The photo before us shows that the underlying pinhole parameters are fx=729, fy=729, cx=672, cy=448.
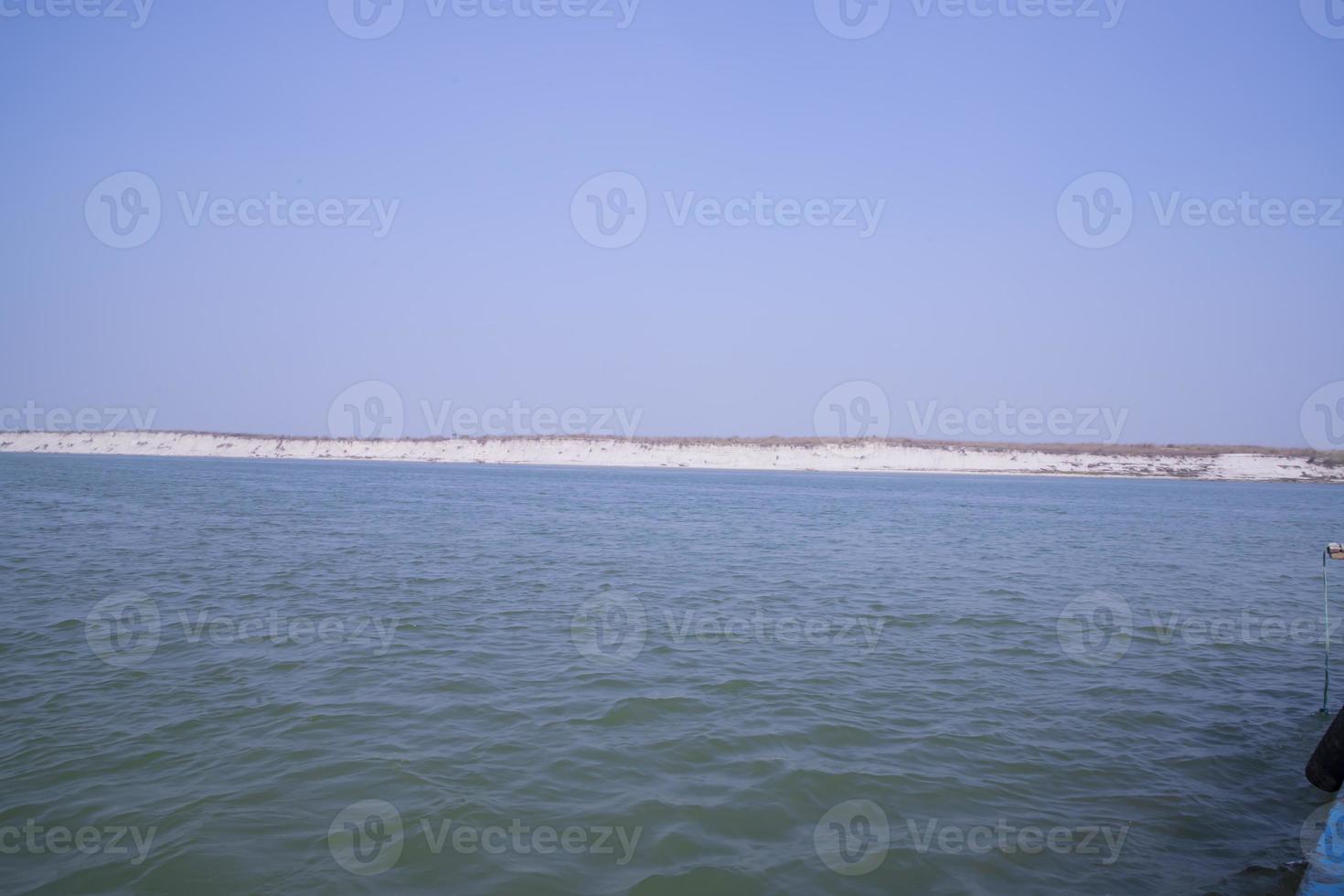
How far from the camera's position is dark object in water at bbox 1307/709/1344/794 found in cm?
572

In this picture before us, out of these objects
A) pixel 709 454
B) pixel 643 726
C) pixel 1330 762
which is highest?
pixel 709 454

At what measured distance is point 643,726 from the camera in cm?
732

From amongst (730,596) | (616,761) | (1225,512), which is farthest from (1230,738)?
(1225,512)

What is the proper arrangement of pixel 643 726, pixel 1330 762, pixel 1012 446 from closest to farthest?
pixel 1330 762 → pixel 643 726 → pixel 1012 446

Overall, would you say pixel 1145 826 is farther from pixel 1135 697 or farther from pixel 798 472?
pixel 798 472

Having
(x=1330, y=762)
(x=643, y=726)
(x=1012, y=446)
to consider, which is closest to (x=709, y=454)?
(x=1012, y=446)

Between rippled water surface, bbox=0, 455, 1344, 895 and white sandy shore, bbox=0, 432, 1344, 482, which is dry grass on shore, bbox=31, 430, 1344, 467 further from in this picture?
rippled water surface, bbox=0, 455, 1344, 895

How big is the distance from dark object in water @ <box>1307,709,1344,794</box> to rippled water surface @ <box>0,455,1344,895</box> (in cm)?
37

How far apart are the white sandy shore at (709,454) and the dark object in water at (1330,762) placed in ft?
300

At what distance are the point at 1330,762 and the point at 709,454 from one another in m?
102

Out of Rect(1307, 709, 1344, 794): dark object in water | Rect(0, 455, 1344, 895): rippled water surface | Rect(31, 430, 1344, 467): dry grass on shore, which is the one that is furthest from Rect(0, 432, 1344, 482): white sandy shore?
Rect(1307, 709, 1344, 794): dark object in water

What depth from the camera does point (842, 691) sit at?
27.9ft

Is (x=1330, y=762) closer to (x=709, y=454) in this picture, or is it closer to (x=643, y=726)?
(x=643, y=726)

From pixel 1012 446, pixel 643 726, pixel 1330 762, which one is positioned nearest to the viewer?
pixel 1330 762
